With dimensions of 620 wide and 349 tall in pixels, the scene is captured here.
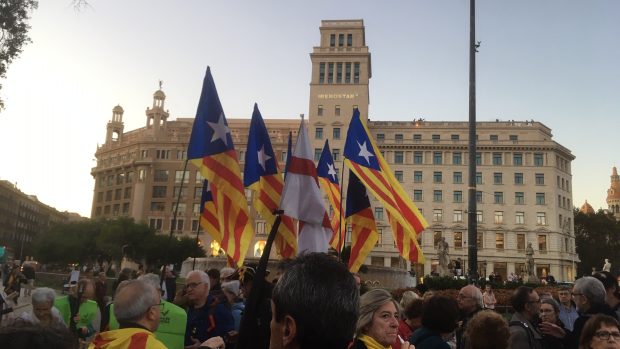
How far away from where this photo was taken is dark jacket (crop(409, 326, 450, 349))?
4173mm

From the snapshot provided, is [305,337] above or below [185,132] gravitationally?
below

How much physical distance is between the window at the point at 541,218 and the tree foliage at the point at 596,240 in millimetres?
12348

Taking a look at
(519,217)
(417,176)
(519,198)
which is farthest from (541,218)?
(417,176)

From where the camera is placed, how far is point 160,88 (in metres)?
88.8

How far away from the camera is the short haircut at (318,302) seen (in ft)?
6.14

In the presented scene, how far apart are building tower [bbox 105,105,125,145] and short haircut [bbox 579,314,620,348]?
313 feet

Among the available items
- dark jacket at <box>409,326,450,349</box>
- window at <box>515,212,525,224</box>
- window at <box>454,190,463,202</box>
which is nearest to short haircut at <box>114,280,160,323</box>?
dark jacket at <box>409,326,450,349</box>

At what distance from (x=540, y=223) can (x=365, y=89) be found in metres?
29.7

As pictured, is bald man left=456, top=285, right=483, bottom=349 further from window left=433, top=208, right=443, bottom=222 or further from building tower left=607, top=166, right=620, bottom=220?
building tower left=607, top=166, right=620, bottom=220

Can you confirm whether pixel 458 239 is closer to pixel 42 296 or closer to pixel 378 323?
pixel 42 296

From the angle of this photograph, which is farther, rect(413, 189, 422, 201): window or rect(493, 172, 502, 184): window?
rect(413, 189, 422, 201): window

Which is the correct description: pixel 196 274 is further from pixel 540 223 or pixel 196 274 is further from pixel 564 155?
pixel 564 155

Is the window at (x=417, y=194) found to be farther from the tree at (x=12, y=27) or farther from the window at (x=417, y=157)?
the tree at (x=12, y=27)

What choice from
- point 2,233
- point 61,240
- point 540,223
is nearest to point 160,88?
point 61,240
